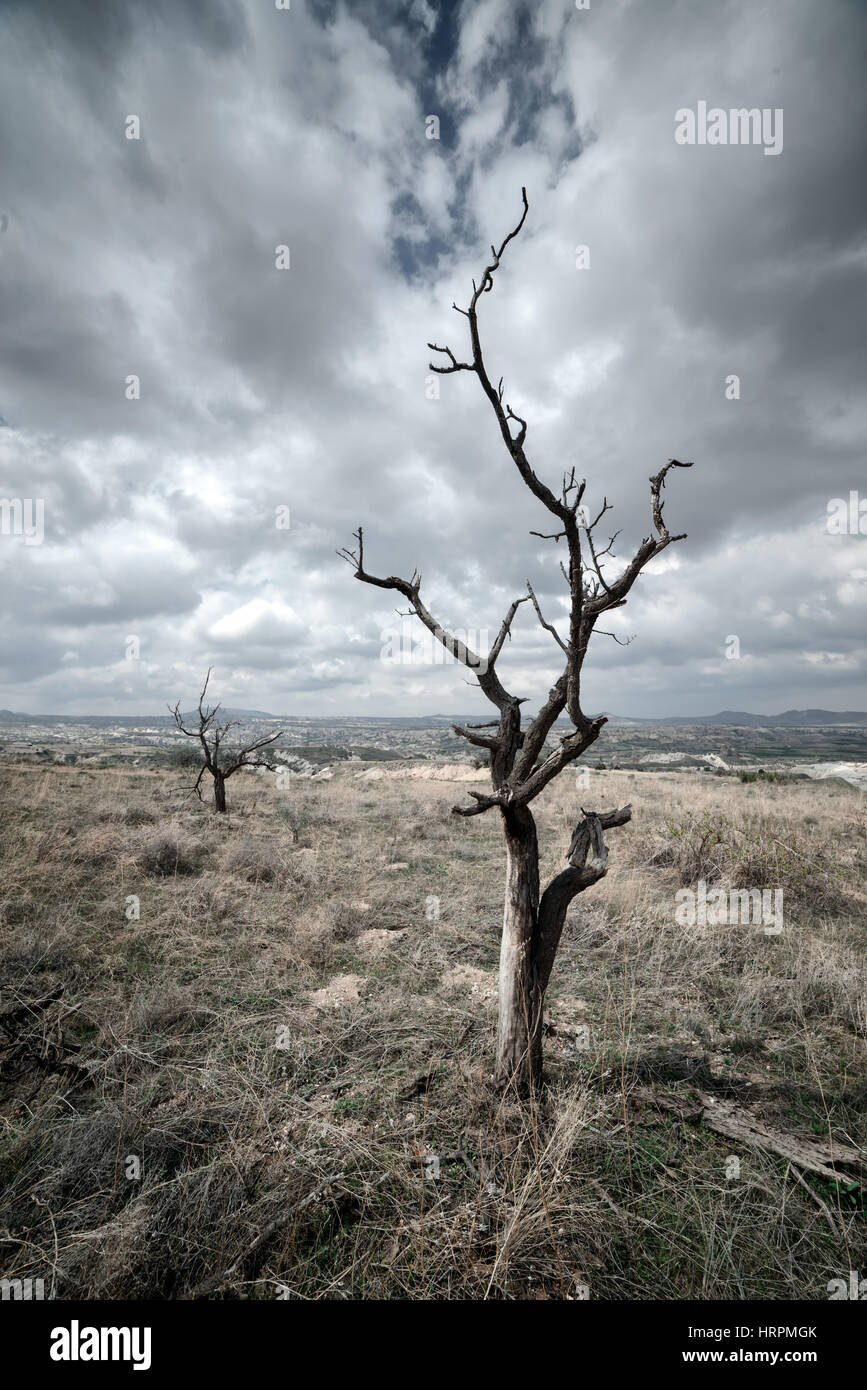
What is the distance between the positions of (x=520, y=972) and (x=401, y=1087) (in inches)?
56.0

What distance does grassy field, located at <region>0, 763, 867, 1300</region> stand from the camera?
260 cm

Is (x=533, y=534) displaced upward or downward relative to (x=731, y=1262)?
upward

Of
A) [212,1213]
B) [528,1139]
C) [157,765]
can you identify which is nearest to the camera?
[212,1213]

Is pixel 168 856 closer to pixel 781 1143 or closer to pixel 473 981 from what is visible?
pixel 473 981

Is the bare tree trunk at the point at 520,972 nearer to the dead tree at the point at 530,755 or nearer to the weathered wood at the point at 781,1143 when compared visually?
the dead tree at the point at 530,755

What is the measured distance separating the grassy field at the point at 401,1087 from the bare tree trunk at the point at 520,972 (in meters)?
0.25

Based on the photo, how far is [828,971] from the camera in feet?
18.3

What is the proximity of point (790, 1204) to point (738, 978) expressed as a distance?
10.9 ft

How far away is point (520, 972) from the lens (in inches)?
146

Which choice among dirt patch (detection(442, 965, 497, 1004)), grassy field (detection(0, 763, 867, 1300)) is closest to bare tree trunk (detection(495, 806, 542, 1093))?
grassy field (detection(0, 763, 867, 1300))

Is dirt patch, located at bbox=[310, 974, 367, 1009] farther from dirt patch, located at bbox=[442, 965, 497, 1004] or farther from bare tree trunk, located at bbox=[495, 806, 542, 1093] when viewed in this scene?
bare tree trunk, located at bbox=[495, 806, 542, 1093]
